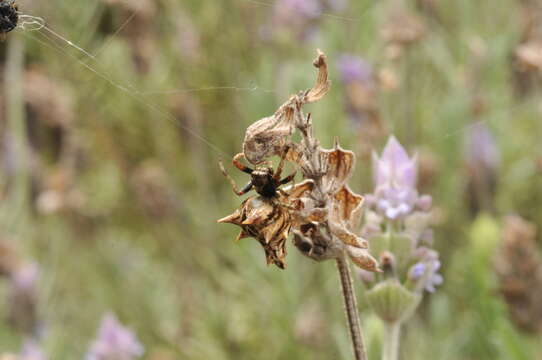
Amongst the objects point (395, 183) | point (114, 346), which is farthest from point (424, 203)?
point (114, 346)

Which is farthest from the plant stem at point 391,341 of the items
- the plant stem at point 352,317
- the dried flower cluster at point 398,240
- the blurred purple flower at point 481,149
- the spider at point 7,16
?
the blurred purple flower at point 481,149

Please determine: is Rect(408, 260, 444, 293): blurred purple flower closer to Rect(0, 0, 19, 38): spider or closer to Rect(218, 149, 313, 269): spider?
Rect(218, 149, 313, 269): spider

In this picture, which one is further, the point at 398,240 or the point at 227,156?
the point at 227,156

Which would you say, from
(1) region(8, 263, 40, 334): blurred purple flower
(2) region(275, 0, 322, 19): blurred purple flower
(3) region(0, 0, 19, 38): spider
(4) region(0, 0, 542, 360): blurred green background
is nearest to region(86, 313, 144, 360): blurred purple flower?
(4) region(0, 0, 542, 360): blurred green background

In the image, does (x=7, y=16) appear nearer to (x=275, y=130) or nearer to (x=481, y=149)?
(x=275, y=130)

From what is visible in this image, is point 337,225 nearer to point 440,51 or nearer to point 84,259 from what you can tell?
point 440,51
